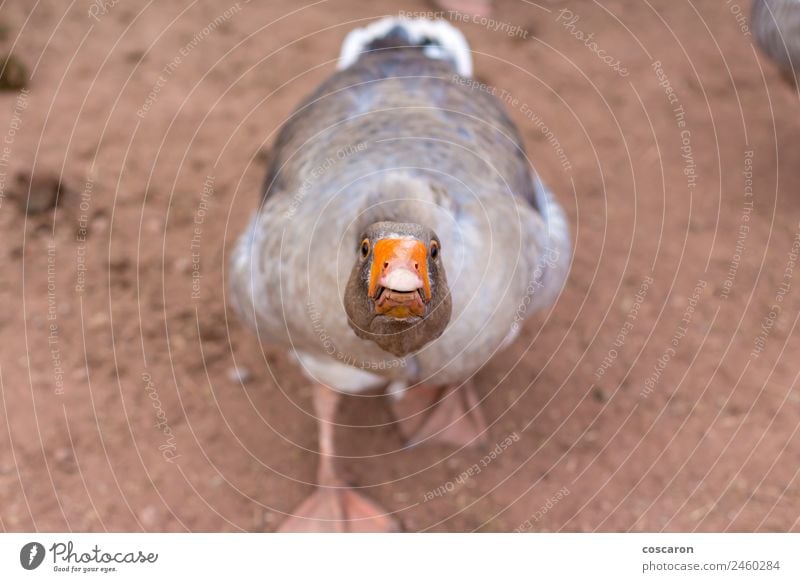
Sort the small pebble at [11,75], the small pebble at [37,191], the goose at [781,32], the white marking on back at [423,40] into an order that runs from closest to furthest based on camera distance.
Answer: the white marking on back at [423,40] < the small pebble at [37,191] < the goose at [781,32] < the small pebble at [11,75]

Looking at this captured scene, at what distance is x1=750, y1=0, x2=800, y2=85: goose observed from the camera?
5.28 m

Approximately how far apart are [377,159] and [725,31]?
4457 millimetres

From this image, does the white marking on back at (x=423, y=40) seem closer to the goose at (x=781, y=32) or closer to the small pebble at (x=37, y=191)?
the small pebble at (x=37, y=191)

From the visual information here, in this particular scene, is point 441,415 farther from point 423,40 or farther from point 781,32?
point 781,32

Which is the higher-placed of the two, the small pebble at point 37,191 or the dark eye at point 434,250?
the small pebble at point 37,191

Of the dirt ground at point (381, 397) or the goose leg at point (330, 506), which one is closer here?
the goose leg at point (330, 506)

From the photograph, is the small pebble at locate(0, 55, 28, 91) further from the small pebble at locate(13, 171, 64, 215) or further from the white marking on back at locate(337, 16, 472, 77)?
the white marking on back at locate(337, 16, 472, 77)

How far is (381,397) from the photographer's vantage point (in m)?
4.52

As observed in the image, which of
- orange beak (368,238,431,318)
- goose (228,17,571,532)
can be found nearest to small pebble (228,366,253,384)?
goose (228,17,571,532)

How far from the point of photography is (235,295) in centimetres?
381

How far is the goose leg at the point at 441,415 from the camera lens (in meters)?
4.38

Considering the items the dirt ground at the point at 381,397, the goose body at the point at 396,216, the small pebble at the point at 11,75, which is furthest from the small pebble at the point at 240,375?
the small pebble at the point at 11,75

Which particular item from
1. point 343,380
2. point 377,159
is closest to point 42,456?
point 343,380
